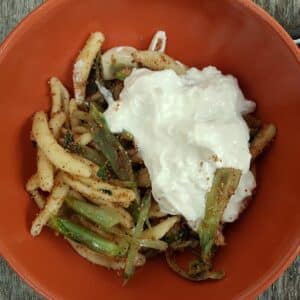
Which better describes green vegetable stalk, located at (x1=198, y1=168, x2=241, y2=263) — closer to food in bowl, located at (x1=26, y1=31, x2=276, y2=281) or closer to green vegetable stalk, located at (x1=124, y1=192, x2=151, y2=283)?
food in bowl, located at (x1=26, y1=31, x2=276, y2=281)

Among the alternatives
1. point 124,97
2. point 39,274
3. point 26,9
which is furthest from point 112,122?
point 26,9

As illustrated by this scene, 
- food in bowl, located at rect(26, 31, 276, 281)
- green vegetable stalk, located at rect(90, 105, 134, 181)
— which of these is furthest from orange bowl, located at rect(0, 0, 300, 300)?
green vegetable stalk, located at rect(90, 105, 134, 181)

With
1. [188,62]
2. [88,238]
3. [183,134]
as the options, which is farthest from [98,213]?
[188,62]

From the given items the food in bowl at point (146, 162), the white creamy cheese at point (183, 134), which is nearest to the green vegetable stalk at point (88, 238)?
the food in bowl at point (146, 162)

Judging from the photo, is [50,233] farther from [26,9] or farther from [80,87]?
[26,9]

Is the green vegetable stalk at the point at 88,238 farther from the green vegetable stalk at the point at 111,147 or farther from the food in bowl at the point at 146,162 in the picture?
the green vegetable stalk at the point at 111,147

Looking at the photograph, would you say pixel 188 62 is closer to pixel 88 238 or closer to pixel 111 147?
pixel 111 147
